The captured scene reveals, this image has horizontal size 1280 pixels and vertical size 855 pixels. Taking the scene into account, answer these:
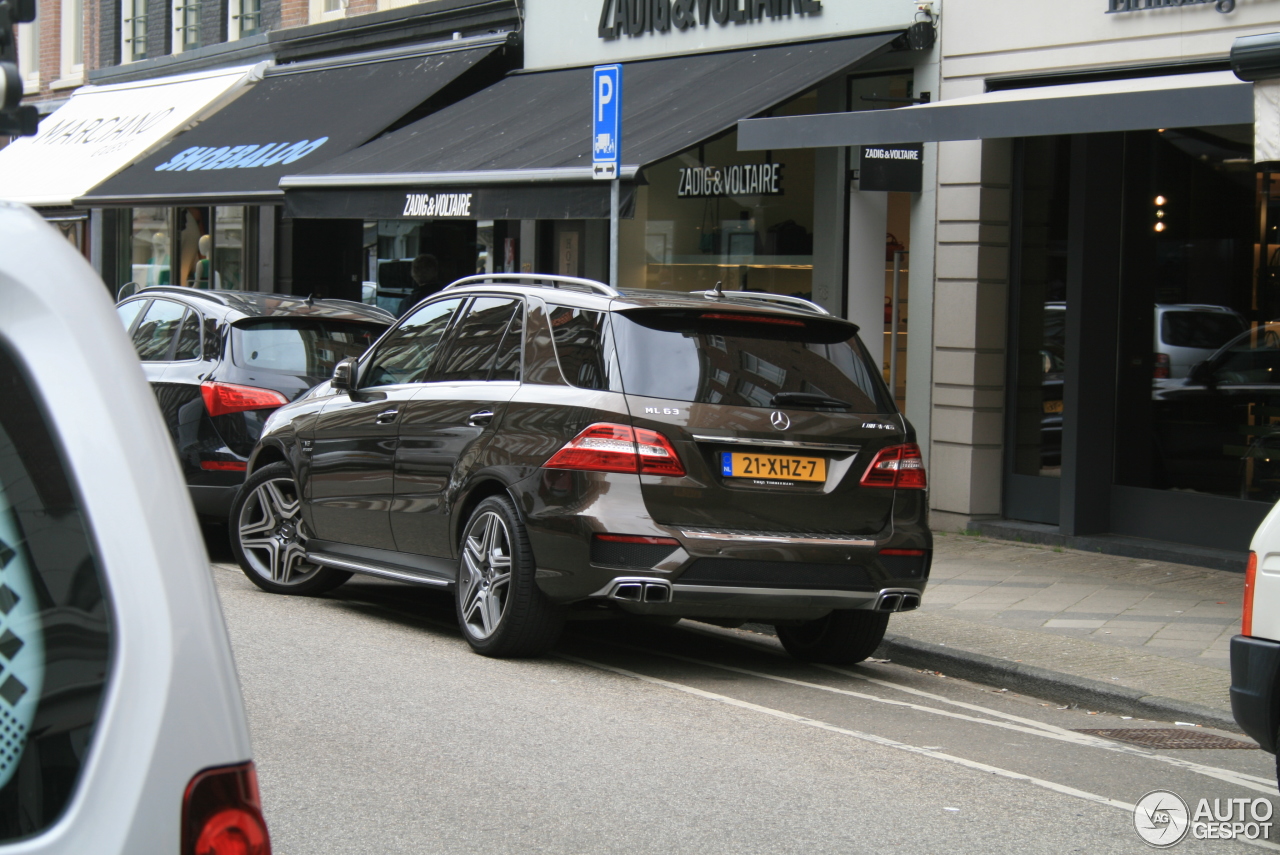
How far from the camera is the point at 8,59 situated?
3.14 meters

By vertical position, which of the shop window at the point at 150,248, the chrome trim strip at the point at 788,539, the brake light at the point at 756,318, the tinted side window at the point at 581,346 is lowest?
the chrome trim strip at the point at 788,539

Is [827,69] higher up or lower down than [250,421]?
higher up

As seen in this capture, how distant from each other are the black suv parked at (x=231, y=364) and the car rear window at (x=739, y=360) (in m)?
3.85

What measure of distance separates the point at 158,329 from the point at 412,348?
3.39 metres

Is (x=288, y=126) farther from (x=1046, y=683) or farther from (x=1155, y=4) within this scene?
(x=1046, y=683)

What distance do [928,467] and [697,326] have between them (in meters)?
5.96

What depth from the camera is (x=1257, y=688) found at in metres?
4.47

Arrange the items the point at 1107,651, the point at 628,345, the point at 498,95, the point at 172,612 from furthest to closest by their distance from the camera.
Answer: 1. the point at 498,95
2. the point at 1107,651
3. the point at 628,345
4. the point at 172,612

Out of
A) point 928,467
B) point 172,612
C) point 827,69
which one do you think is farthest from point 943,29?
point 172,612

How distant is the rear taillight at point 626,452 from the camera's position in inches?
256

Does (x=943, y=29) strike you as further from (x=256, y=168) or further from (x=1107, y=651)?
(x=256, y=168)

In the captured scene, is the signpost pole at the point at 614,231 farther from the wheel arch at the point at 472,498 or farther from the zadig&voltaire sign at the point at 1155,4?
the zadig&voltaire sign at the point at 1155,4

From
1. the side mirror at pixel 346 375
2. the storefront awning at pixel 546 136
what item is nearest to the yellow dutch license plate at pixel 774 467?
the side mirror at pixel 346 375

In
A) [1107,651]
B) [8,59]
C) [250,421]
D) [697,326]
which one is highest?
[8,59]
